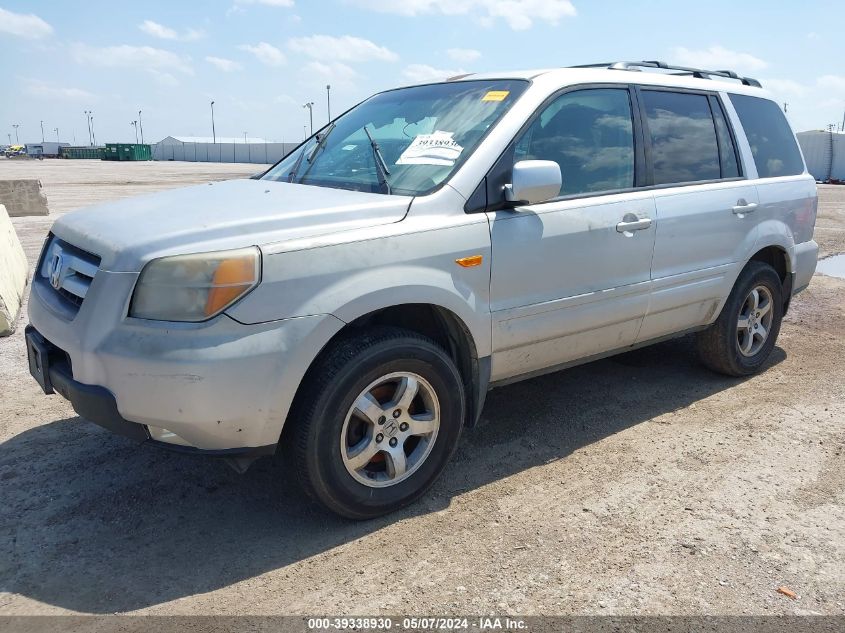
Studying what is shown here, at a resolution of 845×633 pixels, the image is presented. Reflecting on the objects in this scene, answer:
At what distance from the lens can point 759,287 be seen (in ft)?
16.3

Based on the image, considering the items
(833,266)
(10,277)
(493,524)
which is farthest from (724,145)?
(10,277)

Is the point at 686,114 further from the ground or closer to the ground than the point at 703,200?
further from the ground

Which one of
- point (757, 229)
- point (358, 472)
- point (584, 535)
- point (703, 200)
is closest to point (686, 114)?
point (703, 200)

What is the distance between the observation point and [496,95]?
368 centimetres

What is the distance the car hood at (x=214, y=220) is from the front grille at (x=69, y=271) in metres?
0.05

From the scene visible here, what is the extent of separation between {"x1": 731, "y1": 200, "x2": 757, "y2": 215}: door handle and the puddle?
16.9ft

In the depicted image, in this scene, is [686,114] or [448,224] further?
[686,114]

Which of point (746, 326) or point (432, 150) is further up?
point (432, 150)

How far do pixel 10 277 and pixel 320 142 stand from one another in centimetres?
424

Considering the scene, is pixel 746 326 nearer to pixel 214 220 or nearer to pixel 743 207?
pixel 743 207

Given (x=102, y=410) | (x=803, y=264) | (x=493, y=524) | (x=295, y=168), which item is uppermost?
(x=295, y=168)

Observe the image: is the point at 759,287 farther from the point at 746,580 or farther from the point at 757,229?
the point at 746,580

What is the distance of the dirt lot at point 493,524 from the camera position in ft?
8.67

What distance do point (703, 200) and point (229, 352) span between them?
122 inches
